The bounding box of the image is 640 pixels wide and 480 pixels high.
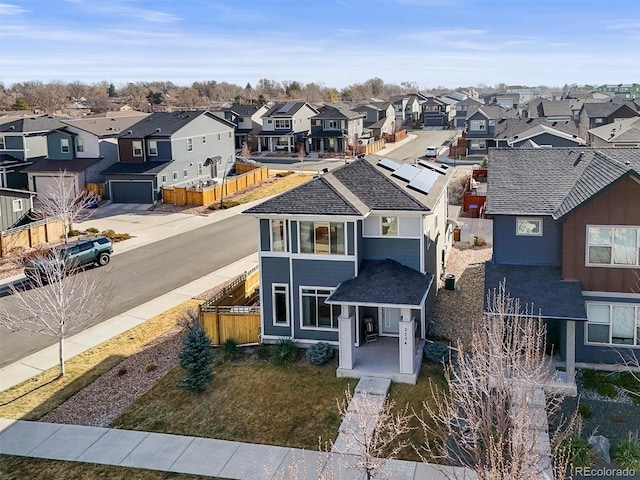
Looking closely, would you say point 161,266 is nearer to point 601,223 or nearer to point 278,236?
point 278,236

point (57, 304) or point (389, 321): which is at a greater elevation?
point (57, 304)

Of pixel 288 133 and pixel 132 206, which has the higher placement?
pixel 288 133

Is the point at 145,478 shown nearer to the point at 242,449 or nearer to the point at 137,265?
the point at 242,449

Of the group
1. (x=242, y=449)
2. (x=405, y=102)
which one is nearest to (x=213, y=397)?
(x=242, y=449)

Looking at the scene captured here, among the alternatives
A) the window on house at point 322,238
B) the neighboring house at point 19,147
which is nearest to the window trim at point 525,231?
the window on house at point 322,238

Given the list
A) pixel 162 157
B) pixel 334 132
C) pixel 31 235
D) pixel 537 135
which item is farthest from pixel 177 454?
pixel 334 132

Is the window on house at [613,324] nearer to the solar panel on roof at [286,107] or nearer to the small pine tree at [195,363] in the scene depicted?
the small pine tree at [195,363]

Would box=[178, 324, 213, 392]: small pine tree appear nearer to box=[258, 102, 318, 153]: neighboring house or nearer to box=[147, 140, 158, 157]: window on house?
box=[147, 140, 158, 157]: window on house
